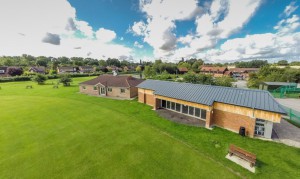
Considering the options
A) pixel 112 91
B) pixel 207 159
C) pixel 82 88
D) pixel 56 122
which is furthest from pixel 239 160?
pixel 82 88

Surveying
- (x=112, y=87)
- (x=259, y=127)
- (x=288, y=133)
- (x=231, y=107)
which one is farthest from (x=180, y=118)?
(x=112, y=87)

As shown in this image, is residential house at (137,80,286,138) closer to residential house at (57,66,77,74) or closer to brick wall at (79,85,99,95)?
brick wall at (79,85,99,95)

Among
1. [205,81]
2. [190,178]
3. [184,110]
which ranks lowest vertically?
[190,178]

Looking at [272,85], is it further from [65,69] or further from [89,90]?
[65,69]

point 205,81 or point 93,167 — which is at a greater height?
point 205,81

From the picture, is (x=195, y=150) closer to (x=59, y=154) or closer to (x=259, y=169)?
(x=259, y=169)

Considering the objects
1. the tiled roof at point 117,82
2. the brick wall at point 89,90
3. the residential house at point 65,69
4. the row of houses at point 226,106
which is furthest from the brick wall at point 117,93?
the residential house at point 65,69

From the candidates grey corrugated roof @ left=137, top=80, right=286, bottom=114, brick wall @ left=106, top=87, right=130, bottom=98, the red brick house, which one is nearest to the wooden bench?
grey corrugated roof @ left=137, top=80, right=286, bottom=114

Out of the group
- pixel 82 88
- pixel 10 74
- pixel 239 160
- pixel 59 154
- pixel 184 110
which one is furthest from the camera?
pixel 10 74
